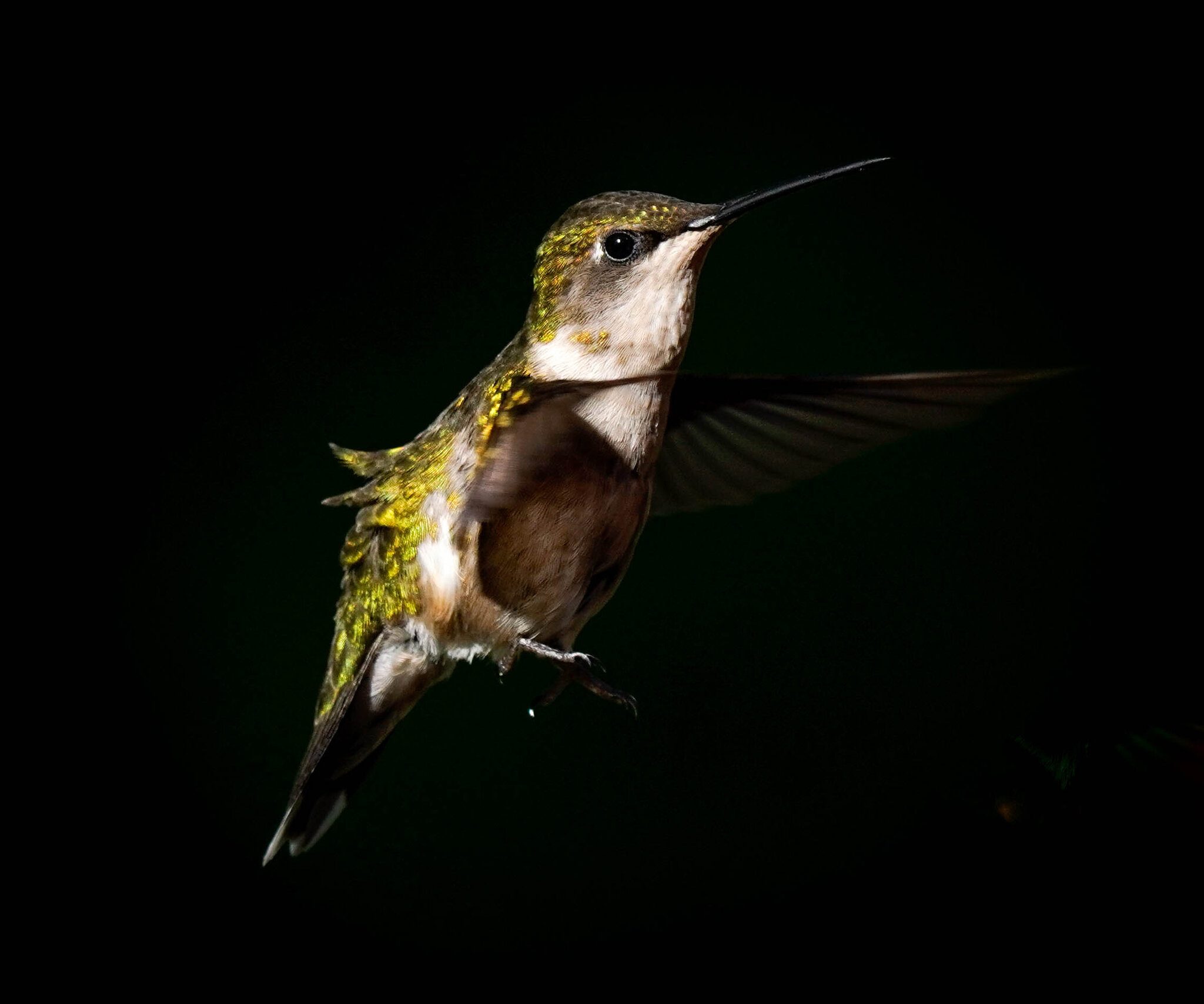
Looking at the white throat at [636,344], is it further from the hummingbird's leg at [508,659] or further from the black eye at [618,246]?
the hummingbird's leg at [508,659]

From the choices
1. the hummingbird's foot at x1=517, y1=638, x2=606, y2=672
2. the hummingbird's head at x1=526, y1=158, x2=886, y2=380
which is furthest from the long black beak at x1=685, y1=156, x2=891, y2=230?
the hummingbird's foot at x1=517, y1=638, x2=606, y2=672

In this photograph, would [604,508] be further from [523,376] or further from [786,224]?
[786,224]

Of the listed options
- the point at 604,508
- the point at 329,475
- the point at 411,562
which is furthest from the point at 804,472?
the point at 329,475

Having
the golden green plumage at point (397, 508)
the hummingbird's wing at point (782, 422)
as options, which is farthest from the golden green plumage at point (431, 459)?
the hummingbird's wing at point (782, 422)

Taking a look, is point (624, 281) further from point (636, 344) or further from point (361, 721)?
point (361, 721)

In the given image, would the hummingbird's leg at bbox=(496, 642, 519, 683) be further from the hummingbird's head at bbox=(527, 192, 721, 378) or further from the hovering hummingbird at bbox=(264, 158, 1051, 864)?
the hummingbird's head at bbox=(527, 192, 721, 378)

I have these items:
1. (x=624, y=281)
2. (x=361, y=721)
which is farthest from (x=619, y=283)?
(x=361, y=721)

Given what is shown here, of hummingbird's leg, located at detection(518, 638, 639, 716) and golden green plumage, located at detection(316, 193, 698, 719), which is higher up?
golden green plumage, located at detection(316, 193, 698, 719)
